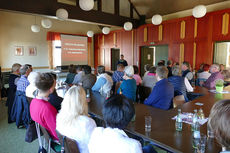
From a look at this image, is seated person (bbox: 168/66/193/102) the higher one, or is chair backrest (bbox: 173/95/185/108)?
seated person (bbox: 168/66/193/102)

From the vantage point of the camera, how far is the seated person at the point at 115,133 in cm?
108

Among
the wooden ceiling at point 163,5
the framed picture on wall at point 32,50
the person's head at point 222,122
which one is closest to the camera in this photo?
the person's head at point 222,122

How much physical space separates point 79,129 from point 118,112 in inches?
21.5

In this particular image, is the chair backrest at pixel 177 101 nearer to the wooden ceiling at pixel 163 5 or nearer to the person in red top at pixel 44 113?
the person in red top at pixel 44 113

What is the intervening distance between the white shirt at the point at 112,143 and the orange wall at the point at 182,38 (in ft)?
21.4

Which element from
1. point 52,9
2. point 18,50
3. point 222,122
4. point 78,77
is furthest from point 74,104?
point 18,50

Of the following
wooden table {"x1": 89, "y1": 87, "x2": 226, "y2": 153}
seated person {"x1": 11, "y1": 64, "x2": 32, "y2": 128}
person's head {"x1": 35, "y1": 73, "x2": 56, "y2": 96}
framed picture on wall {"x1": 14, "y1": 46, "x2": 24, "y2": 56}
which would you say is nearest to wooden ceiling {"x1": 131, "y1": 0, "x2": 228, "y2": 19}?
wooden table {"x1": 89, "y1": 87, "x2": 226, "y2": 153}

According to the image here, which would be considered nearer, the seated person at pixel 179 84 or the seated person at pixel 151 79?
the seated person at pixel 179 84

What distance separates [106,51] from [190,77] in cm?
701

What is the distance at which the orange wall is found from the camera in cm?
643

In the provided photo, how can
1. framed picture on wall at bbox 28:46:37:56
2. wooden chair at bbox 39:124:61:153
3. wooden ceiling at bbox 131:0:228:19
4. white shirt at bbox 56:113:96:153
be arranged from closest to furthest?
white shirt at bbox 56:113:96:153 → wooden chair at bbox 39:124:61:153 → wooden ceiling at bbox 131:0:228:19 → framed picture on wall at bbox 28:46:37:56

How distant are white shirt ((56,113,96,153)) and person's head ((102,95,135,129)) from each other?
0.44m

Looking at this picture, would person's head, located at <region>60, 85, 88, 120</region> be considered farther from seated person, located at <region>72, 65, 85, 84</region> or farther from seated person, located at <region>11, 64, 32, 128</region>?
seated person, located at <region>72, 65, 85, 84</region>

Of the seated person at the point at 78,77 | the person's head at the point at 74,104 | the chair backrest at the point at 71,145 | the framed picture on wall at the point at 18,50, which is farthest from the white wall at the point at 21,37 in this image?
the chair backrest at the point at 71,145
